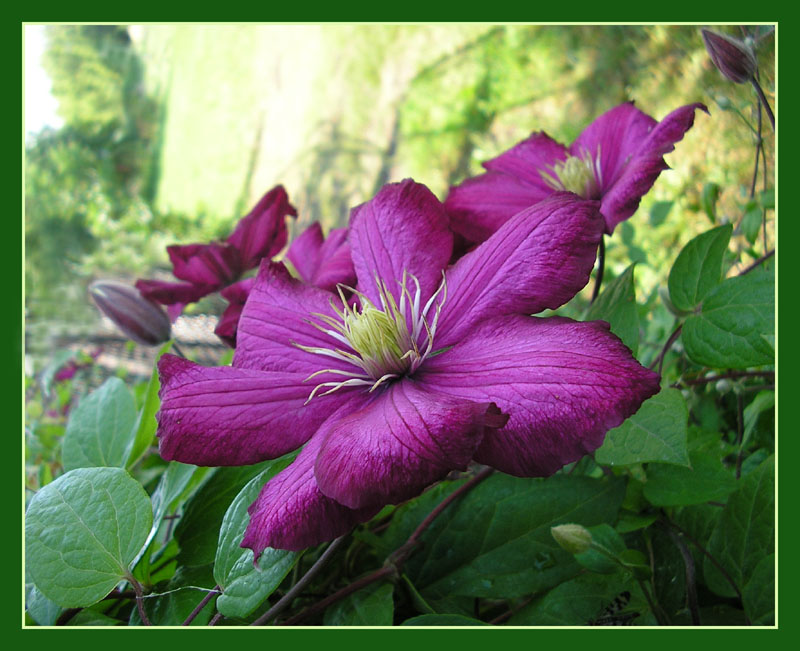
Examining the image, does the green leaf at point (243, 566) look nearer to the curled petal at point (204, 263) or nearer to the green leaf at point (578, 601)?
the green leaf at point (578, 601)

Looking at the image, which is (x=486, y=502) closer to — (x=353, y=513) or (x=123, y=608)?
(x=353, y=513)

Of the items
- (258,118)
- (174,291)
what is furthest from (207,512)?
(258,118)

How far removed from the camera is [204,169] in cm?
446

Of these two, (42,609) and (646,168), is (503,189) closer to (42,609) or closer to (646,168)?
(646,168)

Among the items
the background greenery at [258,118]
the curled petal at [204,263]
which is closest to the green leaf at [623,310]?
the curled petal at [204,263]

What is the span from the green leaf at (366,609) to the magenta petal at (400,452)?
4.9 inches

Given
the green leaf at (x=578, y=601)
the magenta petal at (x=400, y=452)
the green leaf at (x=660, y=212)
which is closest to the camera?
the magenta petal at (x=400, y=452)

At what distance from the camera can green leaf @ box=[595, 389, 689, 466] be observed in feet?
1.17

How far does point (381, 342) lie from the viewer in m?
0.37

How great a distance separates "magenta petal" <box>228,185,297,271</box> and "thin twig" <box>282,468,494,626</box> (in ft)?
0.90

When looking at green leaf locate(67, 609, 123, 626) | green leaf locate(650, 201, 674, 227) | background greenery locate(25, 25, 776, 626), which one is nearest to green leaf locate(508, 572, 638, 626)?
background greenery locate(25, 25, 776, 626)

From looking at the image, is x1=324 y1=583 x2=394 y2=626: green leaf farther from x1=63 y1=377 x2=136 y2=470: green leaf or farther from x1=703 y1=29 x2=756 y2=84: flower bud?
x1=703 y1=29 x2=756 y2=84: flower bud

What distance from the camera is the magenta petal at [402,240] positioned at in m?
0.41
